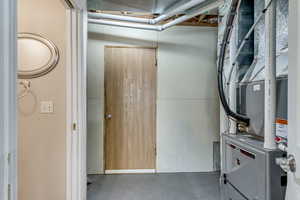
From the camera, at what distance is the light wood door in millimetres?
3178

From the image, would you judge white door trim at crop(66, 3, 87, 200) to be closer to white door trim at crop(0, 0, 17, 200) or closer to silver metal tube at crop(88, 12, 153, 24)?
silver metal tube at crop(88, 12, 153, 24)

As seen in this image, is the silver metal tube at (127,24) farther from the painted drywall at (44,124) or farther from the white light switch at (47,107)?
the white light switch at (47,107)

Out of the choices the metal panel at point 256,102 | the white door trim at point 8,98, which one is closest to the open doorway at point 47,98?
the white door trim at point 8,98

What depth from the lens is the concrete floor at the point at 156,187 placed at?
2467 millimetres

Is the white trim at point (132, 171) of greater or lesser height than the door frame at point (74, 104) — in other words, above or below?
below

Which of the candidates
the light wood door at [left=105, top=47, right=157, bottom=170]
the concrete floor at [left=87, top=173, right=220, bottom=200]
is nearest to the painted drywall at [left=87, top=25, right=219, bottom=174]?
the light wood door at [left=105, top=47, right=157, bottom=170]

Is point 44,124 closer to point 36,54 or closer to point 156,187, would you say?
point 36,54

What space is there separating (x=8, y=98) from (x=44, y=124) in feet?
4.17

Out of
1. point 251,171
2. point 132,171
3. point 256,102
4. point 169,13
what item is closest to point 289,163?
point 251,171

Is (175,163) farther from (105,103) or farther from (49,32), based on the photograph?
(49,32)

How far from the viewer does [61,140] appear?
1.86m

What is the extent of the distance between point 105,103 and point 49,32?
4.99 ft

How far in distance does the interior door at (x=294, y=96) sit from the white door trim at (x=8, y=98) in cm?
109

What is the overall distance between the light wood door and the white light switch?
1.35 metres
